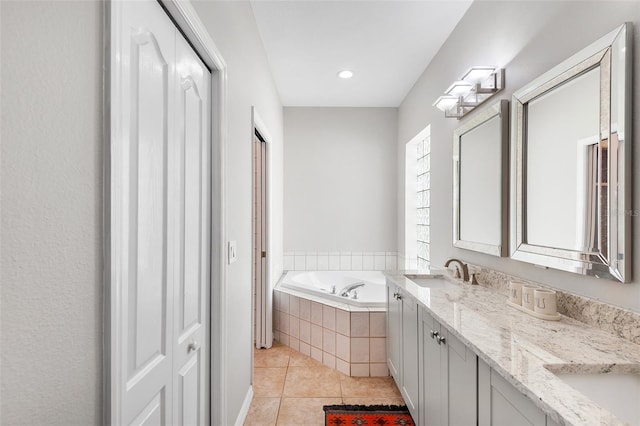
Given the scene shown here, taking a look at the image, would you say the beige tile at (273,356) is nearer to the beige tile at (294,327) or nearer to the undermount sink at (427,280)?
the beige tile at (294,327)

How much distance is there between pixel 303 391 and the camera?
2.41 metres

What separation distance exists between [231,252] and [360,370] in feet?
5.14

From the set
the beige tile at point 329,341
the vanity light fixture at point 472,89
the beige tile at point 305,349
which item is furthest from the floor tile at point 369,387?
the vanity light fixture at point 472,89

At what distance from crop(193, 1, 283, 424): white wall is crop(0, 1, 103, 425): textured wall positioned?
82cm

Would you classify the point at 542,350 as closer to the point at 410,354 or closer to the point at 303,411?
the point at 410,354

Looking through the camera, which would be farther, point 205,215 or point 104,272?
point 205,215

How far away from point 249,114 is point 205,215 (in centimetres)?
98

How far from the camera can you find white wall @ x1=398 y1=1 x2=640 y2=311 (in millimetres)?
1148

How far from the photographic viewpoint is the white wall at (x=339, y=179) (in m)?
4.13

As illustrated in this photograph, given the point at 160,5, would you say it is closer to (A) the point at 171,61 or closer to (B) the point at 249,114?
(A) the point at 171,61

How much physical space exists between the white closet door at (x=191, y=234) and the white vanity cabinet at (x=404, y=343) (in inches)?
42.3

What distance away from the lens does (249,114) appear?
2.20m

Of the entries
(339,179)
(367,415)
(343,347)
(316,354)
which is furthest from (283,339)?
(339,179)

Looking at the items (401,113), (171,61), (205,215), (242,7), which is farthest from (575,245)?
(401,113)
